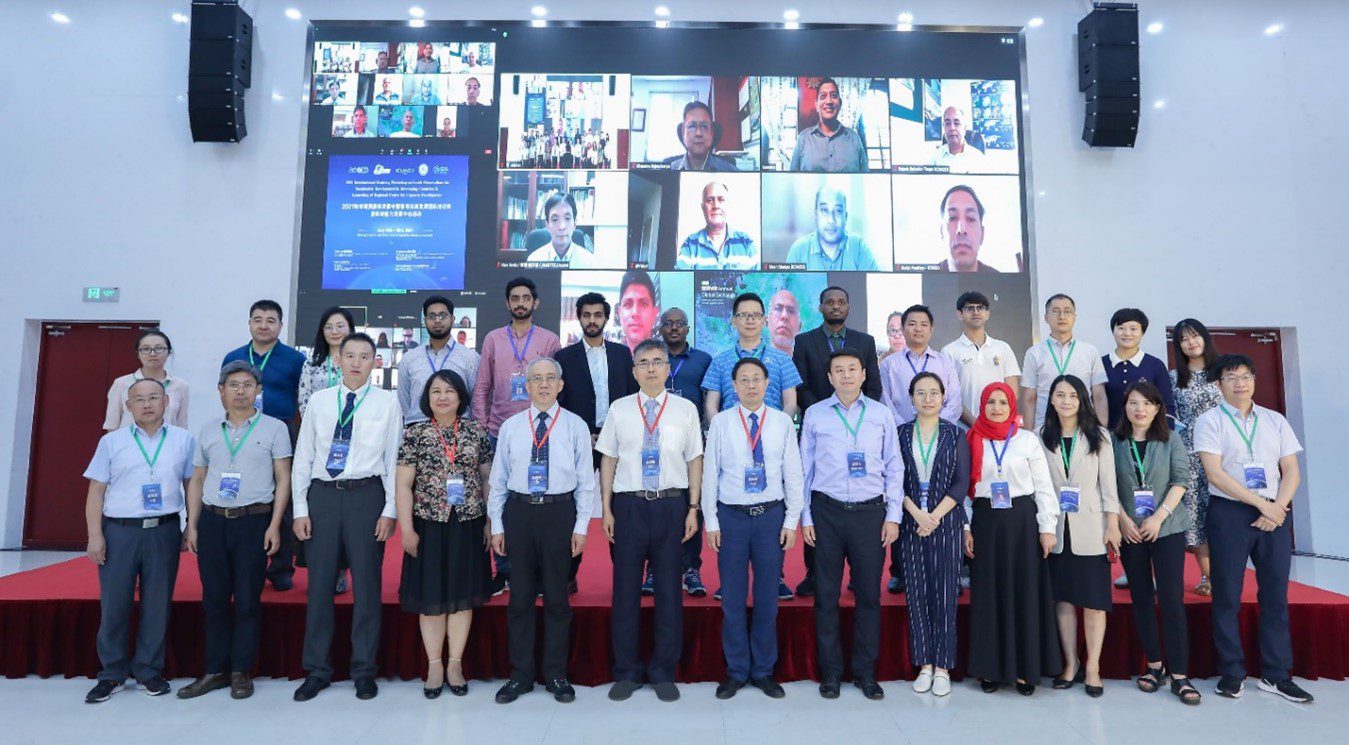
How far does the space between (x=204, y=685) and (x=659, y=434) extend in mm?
2232

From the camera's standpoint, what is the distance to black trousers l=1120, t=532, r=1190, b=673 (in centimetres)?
323

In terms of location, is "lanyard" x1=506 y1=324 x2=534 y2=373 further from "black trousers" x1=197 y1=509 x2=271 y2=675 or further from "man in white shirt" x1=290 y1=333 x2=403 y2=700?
"black trousers" x1=197 y1=509 x2=271 y2=675

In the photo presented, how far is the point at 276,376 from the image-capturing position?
384 cm

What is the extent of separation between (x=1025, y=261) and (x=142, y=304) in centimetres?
715

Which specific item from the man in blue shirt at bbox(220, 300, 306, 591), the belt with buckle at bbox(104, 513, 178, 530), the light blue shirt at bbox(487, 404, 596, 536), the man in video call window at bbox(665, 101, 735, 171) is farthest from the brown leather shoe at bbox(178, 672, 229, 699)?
the man in video call window at bbox(665, 101, 735, 171)

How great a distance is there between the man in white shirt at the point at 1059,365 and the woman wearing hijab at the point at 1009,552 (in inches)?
37.2

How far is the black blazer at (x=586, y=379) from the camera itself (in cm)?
371

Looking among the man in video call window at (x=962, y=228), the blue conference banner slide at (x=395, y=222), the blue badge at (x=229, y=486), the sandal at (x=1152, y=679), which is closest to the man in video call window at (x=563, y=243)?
the blue conference banner slide at (x=395, y=222)

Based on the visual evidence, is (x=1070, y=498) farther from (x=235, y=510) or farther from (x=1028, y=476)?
(x=235, y=510)

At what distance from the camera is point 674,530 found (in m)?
3.16

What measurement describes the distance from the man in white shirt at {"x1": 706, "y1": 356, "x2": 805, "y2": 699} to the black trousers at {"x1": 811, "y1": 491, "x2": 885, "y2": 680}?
15 cm

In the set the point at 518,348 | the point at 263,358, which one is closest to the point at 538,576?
the point at 518,348

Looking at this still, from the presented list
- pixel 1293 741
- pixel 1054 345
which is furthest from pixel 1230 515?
pixel 1054 345

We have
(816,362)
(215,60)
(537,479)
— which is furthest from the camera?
(215,60)
